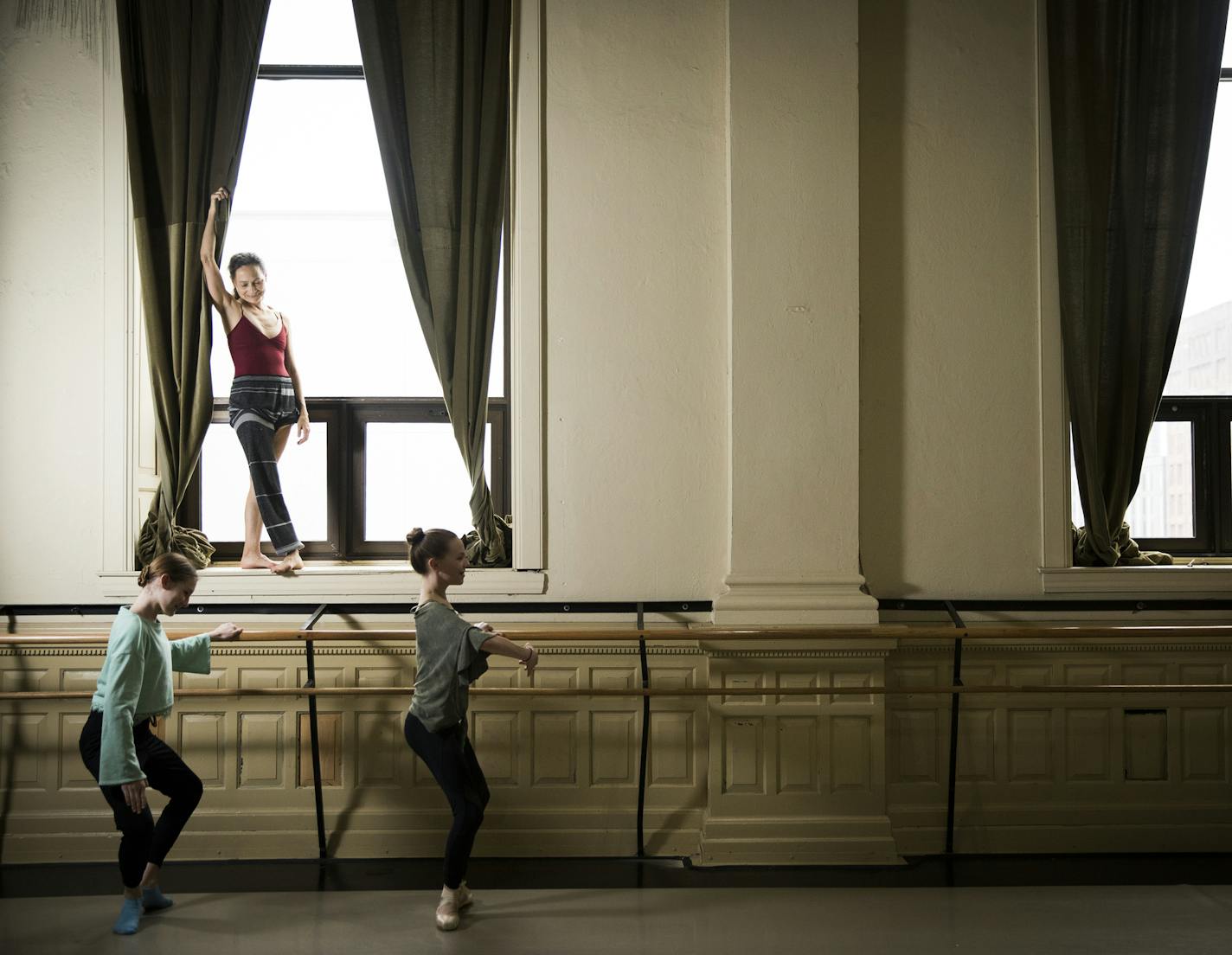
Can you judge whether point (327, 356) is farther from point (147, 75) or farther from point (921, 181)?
point (921, 181)

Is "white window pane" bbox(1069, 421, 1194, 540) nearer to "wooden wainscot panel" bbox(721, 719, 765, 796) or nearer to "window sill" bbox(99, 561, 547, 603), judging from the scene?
"wooden wainscot panel" bbox(721, 719, 765, 796)

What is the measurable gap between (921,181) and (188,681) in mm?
3797

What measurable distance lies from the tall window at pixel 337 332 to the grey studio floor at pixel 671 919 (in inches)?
60.4

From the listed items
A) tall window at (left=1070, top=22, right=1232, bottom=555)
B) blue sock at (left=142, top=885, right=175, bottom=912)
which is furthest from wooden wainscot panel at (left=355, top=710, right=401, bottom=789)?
tall window at (left=1070, top=22, right=1232, bottom=555)

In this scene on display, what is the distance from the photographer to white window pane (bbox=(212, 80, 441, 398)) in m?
4.51

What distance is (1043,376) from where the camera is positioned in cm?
433

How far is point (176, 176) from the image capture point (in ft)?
14.1

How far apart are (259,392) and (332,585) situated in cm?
88

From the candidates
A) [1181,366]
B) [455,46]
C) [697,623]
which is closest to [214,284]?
[455,46]

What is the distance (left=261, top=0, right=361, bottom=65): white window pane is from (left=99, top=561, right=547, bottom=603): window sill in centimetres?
229

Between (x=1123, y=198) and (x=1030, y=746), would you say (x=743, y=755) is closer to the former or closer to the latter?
(x=1030, y=746)

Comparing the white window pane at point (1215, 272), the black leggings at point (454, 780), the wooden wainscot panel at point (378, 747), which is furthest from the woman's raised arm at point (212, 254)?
the white window pane at point (1215, 272)

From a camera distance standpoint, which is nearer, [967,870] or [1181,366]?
[967,870]

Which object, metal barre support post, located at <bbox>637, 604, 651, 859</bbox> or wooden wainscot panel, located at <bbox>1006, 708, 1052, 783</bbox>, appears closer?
metal barre support post, located at <bbox>637, 604, 651, 859</bbox>
